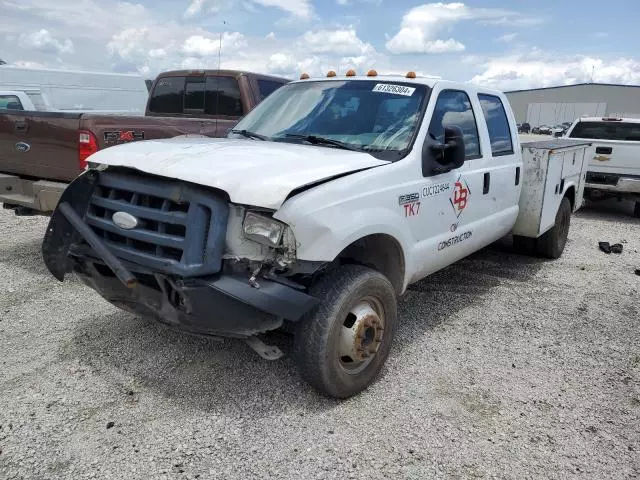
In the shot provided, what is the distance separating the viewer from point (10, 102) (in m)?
9.64

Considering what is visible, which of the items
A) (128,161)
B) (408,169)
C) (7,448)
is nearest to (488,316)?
(408,169)

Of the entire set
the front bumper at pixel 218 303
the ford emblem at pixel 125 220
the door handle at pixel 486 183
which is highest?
the door handle at pixel 486 183

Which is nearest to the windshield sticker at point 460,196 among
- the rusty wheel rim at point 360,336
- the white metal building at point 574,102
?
the rusty wheel rim at point 360,336

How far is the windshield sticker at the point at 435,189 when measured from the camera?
12.7ft

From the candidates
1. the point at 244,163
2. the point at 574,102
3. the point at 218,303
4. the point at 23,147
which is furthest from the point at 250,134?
the point at 574,102

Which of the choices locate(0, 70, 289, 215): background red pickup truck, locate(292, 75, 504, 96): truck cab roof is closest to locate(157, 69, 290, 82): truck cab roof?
locate(0, 70, 289, 215): background red pickup truck

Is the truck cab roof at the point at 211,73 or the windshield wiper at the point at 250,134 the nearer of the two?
the windshield wiper at the point at 250,134

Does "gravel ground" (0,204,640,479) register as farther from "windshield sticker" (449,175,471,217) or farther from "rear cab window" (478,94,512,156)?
"rear cab window" (478,94,512,156)

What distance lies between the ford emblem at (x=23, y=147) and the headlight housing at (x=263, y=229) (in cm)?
372

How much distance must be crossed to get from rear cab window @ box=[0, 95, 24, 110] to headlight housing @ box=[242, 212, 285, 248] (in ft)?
27.8

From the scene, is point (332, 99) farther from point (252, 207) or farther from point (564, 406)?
point (564, 406)

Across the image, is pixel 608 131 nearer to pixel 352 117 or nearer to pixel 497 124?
pixel 497 124

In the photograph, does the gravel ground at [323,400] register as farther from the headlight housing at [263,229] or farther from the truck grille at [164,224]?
the headlight housing at [263,229]

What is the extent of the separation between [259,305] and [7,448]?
1481 mm
